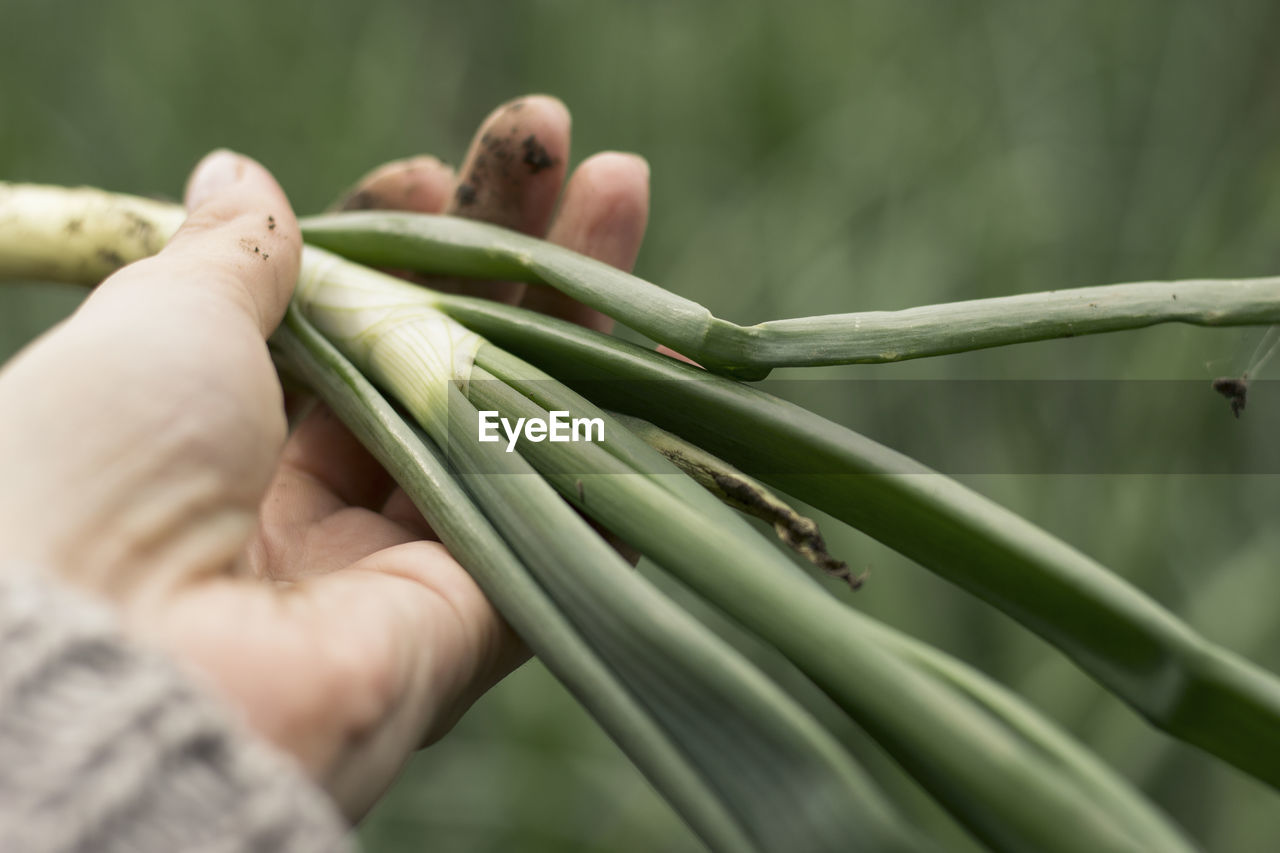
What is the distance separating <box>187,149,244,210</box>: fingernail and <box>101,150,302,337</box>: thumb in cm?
4

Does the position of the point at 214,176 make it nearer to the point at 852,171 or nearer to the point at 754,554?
the point at 754,554

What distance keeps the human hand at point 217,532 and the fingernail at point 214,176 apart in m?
0.24

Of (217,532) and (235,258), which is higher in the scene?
(235,258)

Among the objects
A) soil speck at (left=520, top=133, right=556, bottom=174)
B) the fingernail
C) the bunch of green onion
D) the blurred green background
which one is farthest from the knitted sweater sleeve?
the blurred green background

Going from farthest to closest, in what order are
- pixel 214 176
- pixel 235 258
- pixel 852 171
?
pixel 852 171, pixel 214 176, pixel 235 258

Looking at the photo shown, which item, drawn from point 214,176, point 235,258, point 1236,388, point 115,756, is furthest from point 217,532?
A: point 1236,388

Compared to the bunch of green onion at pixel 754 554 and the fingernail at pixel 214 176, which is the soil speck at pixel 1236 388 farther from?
the fingernail at pixel 214 176

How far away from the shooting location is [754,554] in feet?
2.14

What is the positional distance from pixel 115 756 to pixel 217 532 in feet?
0.64

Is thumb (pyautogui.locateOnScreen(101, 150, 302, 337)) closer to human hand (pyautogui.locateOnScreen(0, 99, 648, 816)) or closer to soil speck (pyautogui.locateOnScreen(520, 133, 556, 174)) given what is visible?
human hand (pyautogui.locateOnScreen(0, 99, 648, 816))

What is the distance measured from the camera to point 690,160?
1742 mm

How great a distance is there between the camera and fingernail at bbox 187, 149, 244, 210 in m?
1.06

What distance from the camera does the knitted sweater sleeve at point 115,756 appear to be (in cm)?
48

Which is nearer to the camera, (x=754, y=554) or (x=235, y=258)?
(x=754, y=554)
